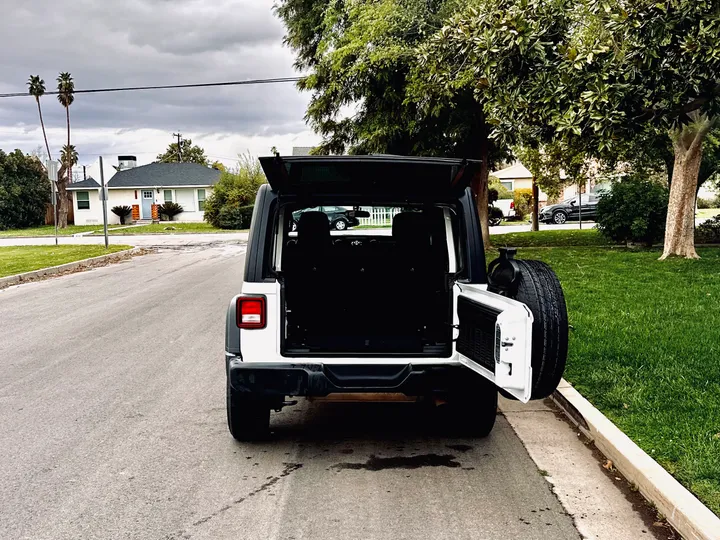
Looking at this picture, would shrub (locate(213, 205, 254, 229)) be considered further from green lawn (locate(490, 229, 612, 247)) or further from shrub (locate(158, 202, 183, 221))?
green lawn (locate(490, 229, 612, 247))

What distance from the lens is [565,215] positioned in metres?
40.4

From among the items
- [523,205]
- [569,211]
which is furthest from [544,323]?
[523,205]

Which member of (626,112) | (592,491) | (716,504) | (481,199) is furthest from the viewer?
(481,199)

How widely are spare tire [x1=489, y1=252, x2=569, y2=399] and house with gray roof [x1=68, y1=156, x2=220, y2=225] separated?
162ft

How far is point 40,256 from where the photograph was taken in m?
21.3

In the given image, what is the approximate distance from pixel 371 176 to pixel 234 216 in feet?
124

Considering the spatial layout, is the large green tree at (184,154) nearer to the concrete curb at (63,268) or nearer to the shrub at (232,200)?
the shrub at (232,200)

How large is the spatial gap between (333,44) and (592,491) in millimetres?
17089

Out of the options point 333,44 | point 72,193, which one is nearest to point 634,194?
point 333,44

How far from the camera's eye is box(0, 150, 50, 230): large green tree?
1826 inches

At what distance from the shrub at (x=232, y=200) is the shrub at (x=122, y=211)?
992 cm

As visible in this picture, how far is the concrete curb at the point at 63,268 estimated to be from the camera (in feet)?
51.2

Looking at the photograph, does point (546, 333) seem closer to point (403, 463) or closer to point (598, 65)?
point (403, 463)

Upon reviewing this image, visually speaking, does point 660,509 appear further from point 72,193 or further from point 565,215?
point 72,193
